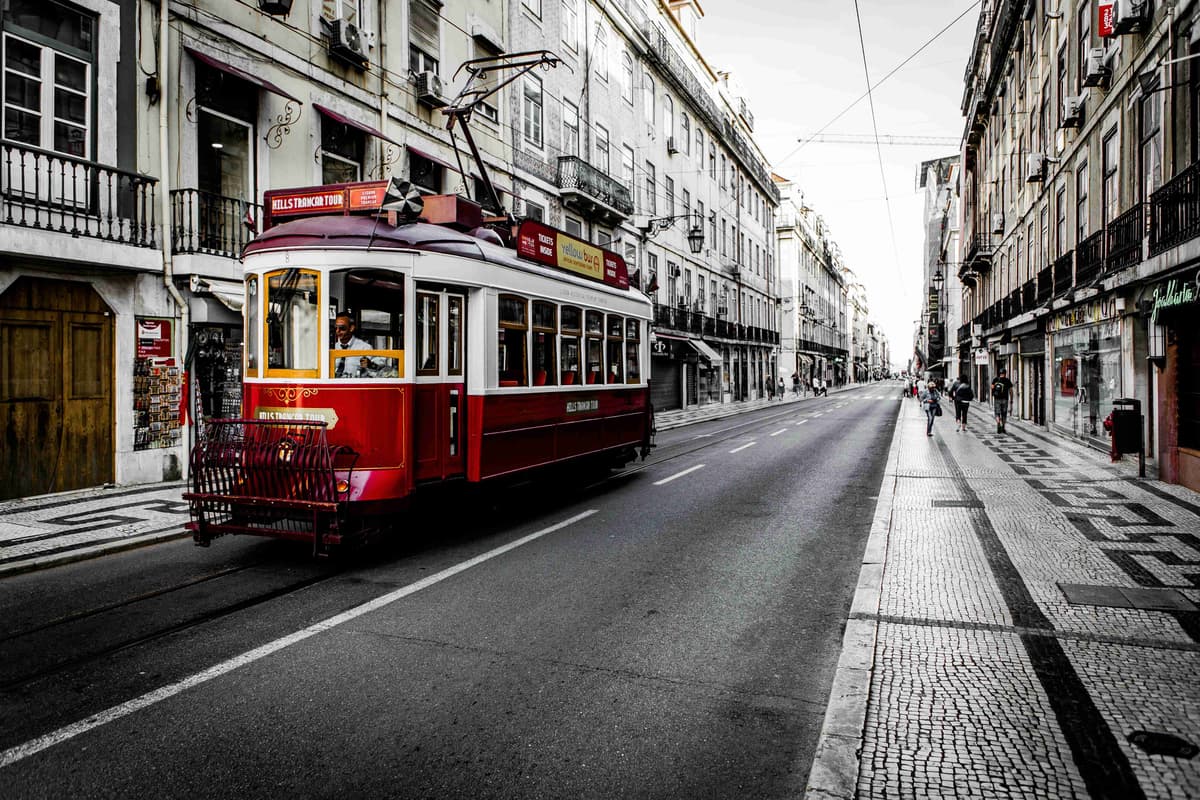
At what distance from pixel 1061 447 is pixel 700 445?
27.9 ft

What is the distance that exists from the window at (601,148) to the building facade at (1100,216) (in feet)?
49.5

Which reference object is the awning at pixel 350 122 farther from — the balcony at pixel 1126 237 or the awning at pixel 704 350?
the awning at pixel 704 350

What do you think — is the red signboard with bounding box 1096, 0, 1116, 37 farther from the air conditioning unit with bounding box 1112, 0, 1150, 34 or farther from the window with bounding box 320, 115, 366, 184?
the window with bounding box 320, 115, 366, 184

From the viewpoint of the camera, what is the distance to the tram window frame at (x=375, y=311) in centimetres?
718

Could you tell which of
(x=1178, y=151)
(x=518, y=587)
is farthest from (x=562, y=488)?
(x=1178, y=151)

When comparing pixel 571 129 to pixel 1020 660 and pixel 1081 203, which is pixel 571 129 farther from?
pixel 1020 660

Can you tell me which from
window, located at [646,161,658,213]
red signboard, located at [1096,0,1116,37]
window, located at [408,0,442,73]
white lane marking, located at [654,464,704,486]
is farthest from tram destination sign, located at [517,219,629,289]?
window, located at [646,161,658,213]

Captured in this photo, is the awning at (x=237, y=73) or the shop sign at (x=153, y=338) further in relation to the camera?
the awning at (x=237, y=73)

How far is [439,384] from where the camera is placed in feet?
25.7

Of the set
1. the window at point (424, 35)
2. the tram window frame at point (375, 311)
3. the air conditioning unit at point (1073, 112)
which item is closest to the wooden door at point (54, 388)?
the tram window frame at point (375, 311)

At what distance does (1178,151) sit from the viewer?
12.4m

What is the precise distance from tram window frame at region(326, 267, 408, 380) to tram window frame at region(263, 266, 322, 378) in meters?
0.15

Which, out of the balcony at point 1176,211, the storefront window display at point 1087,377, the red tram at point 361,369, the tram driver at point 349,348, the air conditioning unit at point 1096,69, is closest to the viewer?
the red tram at point 361,369

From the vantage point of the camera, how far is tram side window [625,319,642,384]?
42.3 feet
